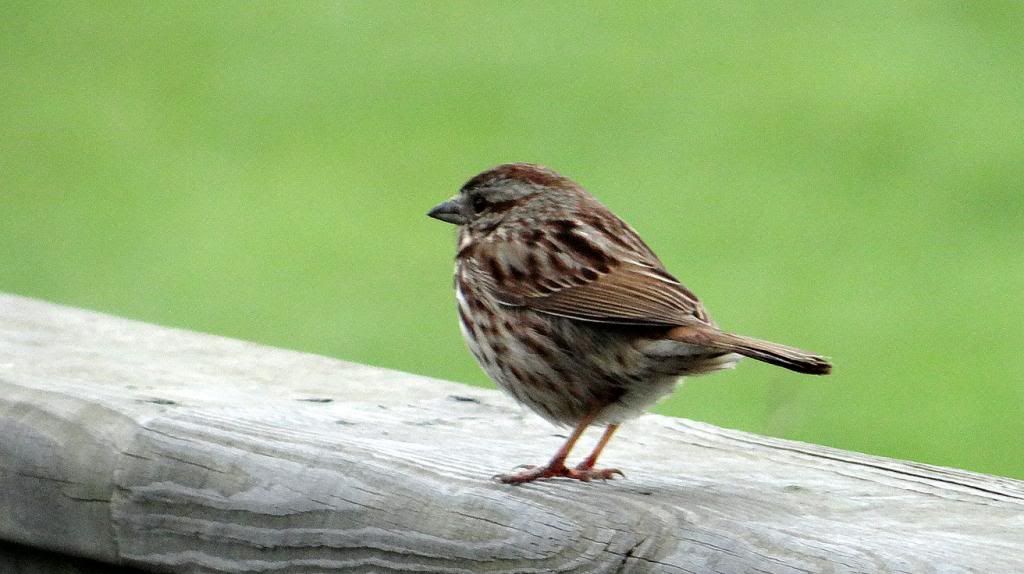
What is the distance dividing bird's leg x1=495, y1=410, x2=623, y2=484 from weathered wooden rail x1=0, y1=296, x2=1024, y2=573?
5 cm

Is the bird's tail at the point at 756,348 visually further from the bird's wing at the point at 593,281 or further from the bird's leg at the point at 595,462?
the bird's leg at the point at 595,462

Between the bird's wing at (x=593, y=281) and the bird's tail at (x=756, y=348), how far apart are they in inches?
2.0

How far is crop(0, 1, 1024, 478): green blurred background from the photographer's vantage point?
27.0ft

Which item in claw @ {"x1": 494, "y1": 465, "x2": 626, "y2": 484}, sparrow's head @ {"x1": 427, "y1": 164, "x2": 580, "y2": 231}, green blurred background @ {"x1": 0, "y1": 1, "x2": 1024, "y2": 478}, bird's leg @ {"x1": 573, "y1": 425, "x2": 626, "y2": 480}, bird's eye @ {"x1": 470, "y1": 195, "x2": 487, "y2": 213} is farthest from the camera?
green blurred background @ {"x1": 0, "y1": 1, "x2": 1024, "y2": 478}

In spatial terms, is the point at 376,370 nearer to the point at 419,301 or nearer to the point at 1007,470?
the point at 1007,470

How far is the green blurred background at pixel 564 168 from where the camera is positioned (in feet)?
Answer: 27.0

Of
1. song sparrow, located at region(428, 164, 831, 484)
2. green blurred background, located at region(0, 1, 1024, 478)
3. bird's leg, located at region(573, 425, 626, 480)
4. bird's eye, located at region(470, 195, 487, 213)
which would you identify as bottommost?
green blurred background, located at region(0, 1, 1024, 478)

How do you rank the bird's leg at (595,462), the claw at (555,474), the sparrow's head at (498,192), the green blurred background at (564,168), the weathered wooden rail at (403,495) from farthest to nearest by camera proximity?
1. the green blurred background at (564,168)
2. the sparrow's head at (498,192)
3. the bird's leg at (595,462)
4. the claw at (555,474)
5. the weathered wooden rail at (403,495)

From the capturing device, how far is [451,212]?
14.3ft

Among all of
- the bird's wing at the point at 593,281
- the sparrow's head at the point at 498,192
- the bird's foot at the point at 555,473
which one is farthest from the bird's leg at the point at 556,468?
the sparrow's head at the point at 498,192

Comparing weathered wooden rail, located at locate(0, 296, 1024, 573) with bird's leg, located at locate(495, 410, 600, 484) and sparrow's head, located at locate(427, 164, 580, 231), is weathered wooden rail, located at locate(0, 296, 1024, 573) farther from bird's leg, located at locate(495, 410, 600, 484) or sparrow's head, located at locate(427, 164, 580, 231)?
sparrow's head, located at locate(427, 164, 580, 231)

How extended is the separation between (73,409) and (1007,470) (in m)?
4.59

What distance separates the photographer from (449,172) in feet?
34.0

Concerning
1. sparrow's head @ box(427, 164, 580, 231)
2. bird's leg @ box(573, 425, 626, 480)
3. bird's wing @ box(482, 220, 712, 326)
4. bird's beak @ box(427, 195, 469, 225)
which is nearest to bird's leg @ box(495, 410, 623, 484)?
bird's leg @ box(573, 425, 626, 480)
